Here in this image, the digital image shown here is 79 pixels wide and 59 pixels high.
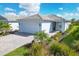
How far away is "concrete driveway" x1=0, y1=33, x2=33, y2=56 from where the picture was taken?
2633 mm

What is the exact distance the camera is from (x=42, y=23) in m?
2.71

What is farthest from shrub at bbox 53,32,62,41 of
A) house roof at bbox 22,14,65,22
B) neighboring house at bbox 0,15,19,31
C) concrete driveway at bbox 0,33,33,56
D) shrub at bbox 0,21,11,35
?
shrub at bbox 0,21,11,35

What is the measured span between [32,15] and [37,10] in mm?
112

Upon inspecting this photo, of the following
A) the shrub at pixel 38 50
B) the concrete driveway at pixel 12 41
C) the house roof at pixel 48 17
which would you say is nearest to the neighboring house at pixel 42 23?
the house roof at pixel 48 17

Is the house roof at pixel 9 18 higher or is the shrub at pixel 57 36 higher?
the house roof at pixel 9 18

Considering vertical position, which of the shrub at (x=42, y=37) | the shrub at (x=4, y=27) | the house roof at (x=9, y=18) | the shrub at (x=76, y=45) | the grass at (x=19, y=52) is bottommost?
the grass at (x=19, y=52)

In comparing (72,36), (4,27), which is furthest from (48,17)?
(4,27)

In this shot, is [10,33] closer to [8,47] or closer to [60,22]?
[8,47]

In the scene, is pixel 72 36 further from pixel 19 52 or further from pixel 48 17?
pixel 19 52

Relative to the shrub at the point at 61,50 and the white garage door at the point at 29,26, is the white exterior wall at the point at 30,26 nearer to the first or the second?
the white garage door at the point at 29,26

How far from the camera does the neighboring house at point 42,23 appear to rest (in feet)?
8.83

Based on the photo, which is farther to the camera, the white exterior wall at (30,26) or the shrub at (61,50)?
the white exterior wall at (30,26)

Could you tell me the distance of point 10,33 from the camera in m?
2.73

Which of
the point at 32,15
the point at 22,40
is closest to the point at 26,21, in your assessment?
the point at 32,15
